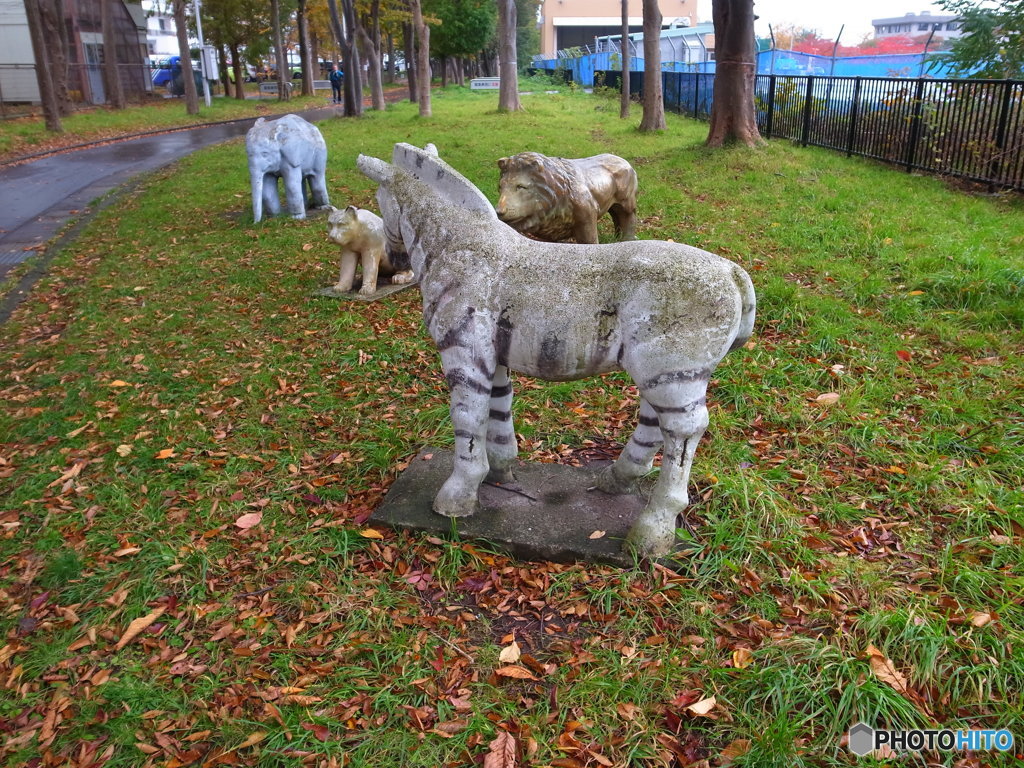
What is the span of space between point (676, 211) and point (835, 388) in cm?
523

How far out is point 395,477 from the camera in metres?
4.65

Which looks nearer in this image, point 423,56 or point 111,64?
point 423,56

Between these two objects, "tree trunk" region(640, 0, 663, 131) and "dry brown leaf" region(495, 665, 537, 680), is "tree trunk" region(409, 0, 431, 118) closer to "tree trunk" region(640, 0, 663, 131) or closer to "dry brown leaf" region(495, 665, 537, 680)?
A: "tree trunk" region(640, 0, 663, 131)

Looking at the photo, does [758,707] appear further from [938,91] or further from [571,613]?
[938,91]

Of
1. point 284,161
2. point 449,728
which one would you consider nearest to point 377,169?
point 449,728

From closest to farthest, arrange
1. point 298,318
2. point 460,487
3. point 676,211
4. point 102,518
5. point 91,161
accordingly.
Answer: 1. point 460,487
2. point 102,518
3. point 298,318
4. point 676,211
5. point 91,161

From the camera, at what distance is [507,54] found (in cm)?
2253

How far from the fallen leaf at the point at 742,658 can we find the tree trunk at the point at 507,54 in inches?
859

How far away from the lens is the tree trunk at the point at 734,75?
12.4m

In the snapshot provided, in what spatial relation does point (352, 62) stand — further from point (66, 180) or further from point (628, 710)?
point (628, 710)

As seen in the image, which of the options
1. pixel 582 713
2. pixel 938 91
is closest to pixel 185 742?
pixel 582 713

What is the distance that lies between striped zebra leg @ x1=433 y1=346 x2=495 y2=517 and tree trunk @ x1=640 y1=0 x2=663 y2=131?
1474cm

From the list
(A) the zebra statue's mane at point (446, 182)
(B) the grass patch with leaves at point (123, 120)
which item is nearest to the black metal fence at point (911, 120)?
(A) the zebra statue's mane at point (446, 182)

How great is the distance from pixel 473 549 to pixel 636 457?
3.37 feet
